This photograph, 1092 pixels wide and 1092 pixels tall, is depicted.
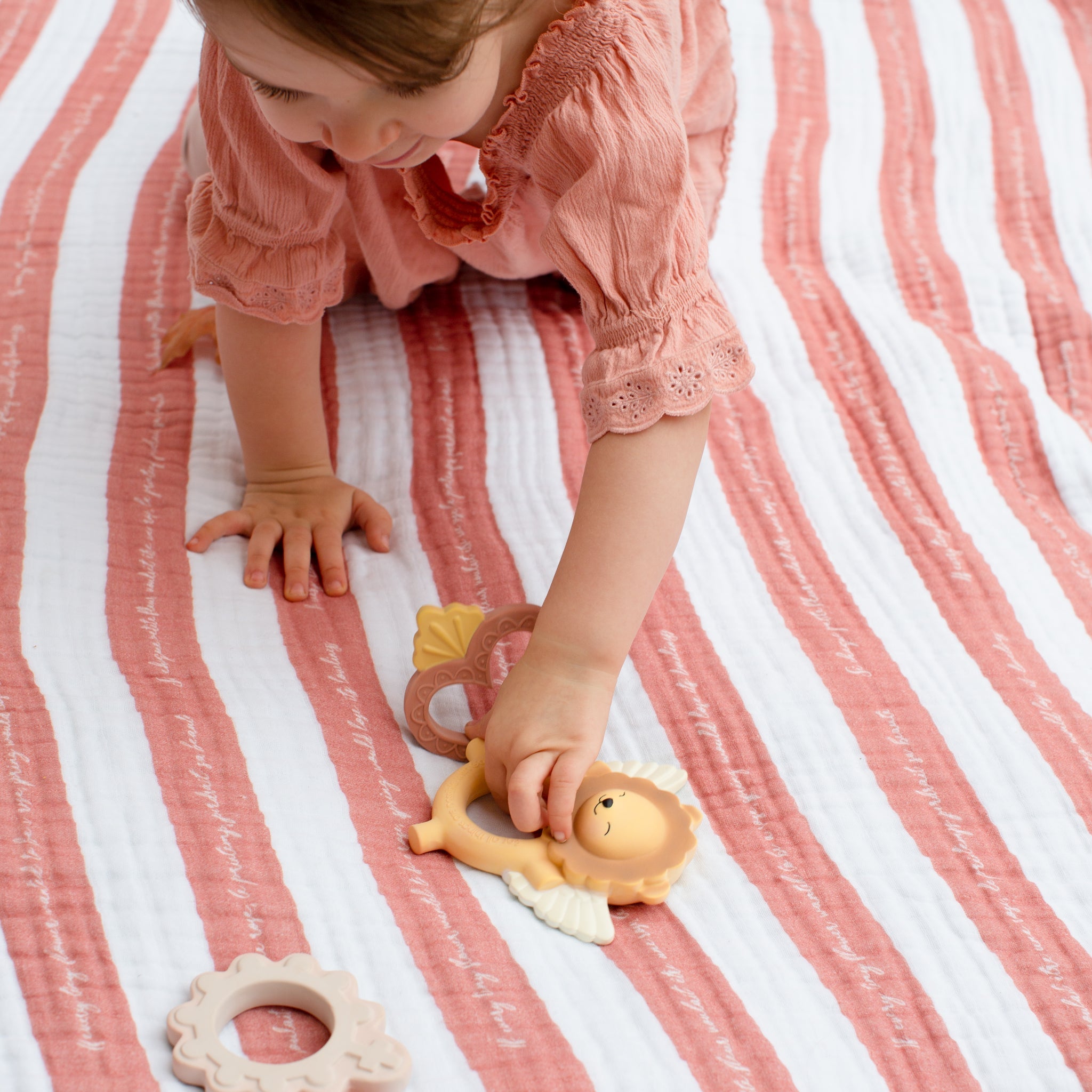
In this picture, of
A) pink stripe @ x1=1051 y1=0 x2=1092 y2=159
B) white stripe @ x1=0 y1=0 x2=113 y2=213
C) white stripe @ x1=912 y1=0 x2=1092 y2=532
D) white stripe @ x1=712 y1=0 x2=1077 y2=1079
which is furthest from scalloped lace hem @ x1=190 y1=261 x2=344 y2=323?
pink stripe @ x1=1051 y1=0 x2=1092 y2=159

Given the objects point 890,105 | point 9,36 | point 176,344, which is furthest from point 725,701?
point 9,36

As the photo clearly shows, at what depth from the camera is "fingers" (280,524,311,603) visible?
2.46 feet

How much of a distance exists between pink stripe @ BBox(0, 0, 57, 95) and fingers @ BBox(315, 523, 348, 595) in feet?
2.48

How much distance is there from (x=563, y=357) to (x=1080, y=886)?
567 millimetres

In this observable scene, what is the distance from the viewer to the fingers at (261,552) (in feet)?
2.47

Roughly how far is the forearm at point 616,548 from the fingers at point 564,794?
57 mm

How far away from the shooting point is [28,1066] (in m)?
0.45

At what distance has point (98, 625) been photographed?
680 millimetres

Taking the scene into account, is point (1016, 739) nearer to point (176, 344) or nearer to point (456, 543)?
point (456, 543)

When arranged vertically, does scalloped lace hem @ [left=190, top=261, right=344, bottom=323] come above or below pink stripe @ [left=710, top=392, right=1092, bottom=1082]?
above

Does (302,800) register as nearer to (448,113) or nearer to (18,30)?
(448,113)

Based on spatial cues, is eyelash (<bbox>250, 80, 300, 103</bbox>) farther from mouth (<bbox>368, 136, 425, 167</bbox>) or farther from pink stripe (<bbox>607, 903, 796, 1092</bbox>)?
pink stripe (<bbox>607, 903, 796, 1092</bbox>)

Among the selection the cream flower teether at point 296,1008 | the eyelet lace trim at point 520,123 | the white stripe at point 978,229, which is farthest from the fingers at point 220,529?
the white stripe at point 978,229

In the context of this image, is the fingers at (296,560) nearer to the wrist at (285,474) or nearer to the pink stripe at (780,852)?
the wrist at (285,474)
